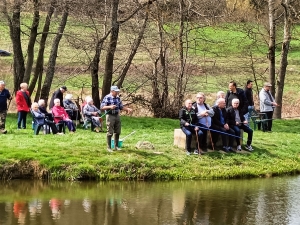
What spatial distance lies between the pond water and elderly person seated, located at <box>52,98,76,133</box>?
17.3 feet

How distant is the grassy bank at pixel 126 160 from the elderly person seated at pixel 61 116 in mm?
1013

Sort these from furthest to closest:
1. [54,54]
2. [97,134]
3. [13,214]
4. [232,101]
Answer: [54,54] → [97,134] → [232,101] → [13,214]

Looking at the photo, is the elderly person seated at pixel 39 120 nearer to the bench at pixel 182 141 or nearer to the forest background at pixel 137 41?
the bench at pixel 182 141

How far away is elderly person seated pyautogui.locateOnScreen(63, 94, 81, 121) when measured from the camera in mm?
22844

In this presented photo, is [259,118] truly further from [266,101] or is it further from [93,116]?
[93,116]

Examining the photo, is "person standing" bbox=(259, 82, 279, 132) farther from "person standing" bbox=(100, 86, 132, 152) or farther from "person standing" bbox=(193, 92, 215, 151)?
"person standing" bbox=(100, 86, 132, 152)

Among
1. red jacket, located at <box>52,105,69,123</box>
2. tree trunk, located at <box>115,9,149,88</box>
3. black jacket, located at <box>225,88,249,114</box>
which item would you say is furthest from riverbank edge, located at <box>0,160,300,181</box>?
tree trunk, located at <box>115,9,149,88</box>

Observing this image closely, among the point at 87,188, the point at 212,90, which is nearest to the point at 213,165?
the point at 87,188

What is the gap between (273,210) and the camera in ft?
45.5

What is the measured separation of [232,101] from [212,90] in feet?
53.9

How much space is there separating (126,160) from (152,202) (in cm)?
277

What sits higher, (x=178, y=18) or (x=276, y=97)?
(x=178, y=18)

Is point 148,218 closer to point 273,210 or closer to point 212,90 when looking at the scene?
point 273,210

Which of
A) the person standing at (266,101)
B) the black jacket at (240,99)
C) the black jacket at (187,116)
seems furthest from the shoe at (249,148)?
the person standing at (266,101)
